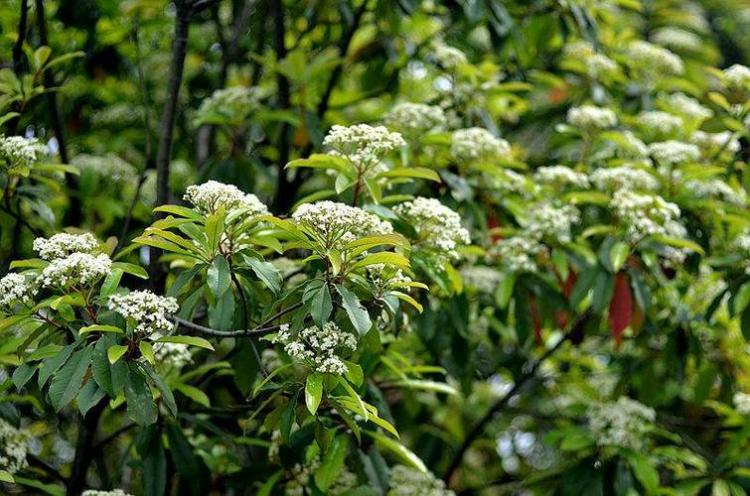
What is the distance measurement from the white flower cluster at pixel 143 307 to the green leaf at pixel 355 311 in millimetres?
430

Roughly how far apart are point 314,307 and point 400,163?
141 centimetres

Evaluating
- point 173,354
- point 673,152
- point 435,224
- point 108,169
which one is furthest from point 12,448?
point 673,152

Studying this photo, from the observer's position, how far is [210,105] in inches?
159

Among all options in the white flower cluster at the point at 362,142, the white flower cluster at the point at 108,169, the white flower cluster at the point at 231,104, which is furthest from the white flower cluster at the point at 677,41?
the white flower cluster at the point at 362,142

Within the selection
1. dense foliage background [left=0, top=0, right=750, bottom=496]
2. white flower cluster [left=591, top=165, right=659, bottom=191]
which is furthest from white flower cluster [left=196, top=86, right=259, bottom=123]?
white flower cluster [left=591, top=165, right=659, bottom=191]

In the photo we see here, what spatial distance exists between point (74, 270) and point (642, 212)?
2.09 m

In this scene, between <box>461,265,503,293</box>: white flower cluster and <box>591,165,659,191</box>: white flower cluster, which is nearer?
<box>591,165,659,191</box>: white flower cluster

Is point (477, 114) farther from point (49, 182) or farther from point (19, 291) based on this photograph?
point (19, 291)

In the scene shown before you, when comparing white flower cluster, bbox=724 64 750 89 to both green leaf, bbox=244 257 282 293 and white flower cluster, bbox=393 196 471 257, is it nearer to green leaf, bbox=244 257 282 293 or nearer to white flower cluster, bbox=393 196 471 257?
white flower cluster, bbox=393 196 471 257

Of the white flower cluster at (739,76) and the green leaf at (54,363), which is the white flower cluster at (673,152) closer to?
the white flower cluster at (739,76)

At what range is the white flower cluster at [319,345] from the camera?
2.44 m

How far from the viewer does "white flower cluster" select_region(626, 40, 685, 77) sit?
481 centimetres

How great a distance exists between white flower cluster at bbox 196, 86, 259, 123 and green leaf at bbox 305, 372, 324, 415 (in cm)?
181

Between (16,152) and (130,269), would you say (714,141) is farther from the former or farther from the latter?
(16,152)
